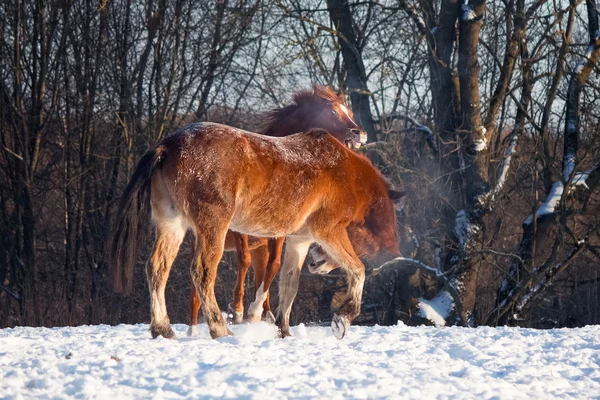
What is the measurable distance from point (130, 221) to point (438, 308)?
1087cm

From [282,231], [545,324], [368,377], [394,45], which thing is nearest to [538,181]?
[545,324]

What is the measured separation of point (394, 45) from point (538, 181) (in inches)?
188

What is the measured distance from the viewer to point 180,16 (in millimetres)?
20203

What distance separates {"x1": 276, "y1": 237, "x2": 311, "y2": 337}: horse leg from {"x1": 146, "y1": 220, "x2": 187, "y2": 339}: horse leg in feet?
4.50

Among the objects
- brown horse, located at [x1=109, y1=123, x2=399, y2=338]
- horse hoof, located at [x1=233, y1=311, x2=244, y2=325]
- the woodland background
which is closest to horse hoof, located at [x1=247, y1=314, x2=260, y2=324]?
horse hoof, located at [x1=233, y1=311, x2=244, y2=325]

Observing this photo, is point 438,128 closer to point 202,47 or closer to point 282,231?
point 202,47

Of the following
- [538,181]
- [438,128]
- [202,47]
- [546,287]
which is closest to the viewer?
[546,287]

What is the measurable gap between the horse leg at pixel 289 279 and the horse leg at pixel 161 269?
1.37 metres

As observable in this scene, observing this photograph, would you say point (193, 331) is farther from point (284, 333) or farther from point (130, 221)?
point (130, 221)

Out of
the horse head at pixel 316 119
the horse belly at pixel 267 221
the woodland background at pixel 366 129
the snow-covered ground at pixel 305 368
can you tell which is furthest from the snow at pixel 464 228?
the horse belly at pixel 267 221

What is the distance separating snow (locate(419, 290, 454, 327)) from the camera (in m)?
16.7

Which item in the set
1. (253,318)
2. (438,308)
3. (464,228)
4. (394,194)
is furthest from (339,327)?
(438,308)

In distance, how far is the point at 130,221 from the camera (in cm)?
720

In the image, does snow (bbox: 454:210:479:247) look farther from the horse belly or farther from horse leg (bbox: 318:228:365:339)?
the horse belly
